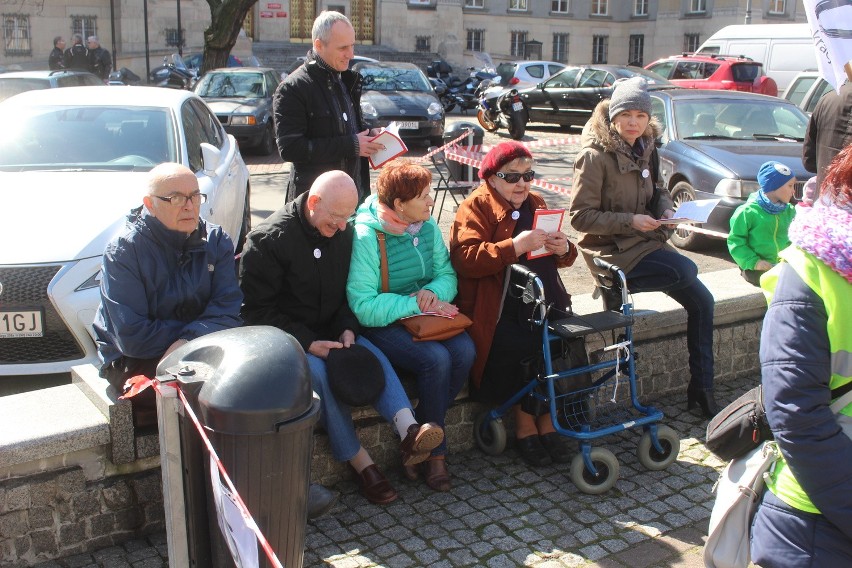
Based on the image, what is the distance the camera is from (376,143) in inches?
219

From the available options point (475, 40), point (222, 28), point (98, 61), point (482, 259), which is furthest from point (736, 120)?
point (475, 40)

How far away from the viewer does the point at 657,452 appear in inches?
188

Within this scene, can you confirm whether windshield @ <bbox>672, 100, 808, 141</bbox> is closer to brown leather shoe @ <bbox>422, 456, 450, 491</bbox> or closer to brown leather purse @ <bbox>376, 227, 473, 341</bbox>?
brown leather purse @ <bbox>376, 227, 473, 341</bbox>

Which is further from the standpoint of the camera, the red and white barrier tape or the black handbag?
the black handbag

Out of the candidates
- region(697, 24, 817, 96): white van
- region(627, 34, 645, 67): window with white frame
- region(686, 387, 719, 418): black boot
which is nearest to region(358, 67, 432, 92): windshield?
region(697, 24, 817, 96): white van

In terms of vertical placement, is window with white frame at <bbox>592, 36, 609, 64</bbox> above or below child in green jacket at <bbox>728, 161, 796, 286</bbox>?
above

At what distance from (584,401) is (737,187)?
519 centimetres

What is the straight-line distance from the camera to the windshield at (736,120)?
34.3 ft

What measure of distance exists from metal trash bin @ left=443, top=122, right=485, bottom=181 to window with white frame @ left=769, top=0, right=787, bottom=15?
36.5 meters

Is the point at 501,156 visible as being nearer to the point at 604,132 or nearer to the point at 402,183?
the point at 402,183

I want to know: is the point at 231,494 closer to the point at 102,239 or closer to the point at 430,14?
the point at 102,239

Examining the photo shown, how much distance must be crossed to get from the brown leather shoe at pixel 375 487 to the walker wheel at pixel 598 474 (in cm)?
86

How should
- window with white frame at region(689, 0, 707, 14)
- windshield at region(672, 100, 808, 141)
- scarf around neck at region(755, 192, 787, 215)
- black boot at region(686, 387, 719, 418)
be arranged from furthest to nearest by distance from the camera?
1. window with white frame at region(689, 0, 707, 14)
2. windshield at region(672, 100, 808, 141)
3. scarf around neck at region(755, 192, 787, 215)
4. black boot at region(686, 387, 719, 418)

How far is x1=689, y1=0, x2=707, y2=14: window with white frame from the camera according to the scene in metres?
44.1
